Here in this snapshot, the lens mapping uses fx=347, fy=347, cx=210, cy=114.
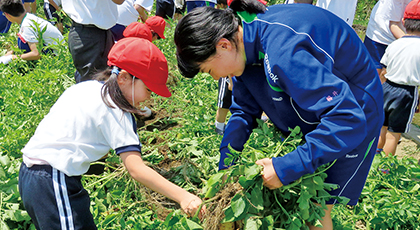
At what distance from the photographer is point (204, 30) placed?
134cm

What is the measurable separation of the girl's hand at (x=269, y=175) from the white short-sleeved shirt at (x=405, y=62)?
2.05 meters

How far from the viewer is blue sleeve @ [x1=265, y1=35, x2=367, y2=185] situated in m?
1.19

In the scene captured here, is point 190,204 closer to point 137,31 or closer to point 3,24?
point 137,31

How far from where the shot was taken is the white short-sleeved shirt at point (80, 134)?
1485mm

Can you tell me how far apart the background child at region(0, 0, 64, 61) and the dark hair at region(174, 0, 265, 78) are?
3032 millimetres

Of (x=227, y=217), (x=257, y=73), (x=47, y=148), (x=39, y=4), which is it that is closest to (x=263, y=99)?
(x=257, y=73)

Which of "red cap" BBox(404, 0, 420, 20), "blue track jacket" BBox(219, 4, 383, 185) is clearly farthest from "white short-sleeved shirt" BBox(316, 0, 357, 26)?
"blue track jacket" BBox(219, 4, 383, 185)

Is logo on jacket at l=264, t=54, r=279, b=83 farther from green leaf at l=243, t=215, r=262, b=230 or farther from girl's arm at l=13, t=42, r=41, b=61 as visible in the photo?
girl's arm at l=13, t=42, r=41, b=61

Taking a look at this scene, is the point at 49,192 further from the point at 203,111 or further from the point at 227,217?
the point at 203,111

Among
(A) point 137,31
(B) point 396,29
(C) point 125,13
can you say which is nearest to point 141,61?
(A) point 137,31

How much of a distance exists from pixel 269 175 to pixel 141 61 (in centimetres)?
75

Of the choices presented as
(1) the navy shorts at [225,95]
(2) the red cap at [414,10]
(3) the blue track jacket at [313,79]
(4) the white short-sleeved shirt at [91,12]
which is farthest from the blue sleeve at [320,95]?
(4) the white short-sleeved shirt at [91,12]

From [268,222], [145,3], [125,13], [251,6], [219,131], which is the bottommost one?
[219,131]

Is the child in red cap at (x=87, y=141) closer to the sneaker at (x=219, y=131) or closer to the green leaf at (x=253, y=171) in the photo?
the green leaf at (x=253, y=171)
